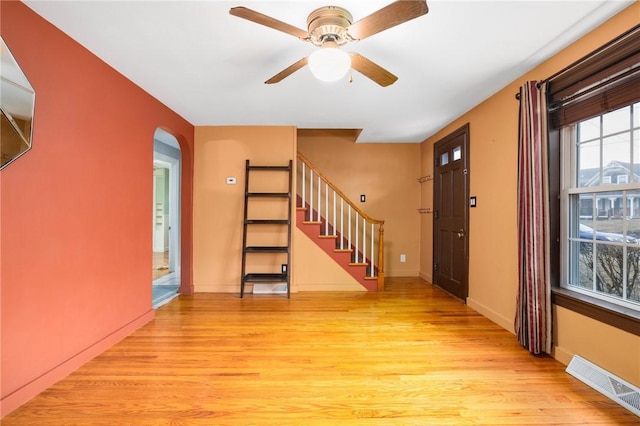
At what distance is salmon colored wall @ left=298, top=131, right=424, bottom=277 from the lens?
5098 mm

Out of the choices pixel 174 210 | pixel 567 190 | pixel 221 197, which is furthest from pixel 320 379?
pixel 174 210

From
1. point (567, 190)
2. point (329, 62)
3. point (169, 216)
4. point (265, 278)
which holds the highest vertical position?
point (329, 62)

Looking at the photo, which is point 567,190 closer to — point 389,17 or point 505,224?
point 505,224

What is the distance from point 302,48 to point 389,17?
0.89 metres

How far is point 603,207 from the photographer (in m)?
2.01

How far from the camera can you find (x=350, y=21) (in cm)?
168

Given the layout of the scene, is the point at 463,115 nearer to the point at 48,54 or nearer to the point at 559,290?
the point at 559,290

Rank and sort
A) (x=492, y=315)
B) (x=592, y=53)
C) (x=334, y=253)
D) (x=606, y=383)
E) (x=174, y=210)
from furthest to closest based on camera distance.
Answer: (x=174, y=210)
(x=334, y=253)
(x=492, y=315)
(x=592, y=53)
(x=606, y=383)

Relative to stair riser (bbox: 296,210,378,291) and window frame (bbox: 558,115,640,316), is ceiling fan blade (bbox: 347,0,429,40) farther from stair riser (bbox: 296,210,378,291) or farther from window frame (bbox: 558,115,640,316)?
stair riser (bbox: 296,210,378,291)

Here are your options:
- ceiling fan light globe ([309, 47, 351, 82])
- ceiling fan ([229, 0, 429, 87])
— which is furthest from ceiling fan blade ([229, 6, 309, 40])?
ceiling fan light globe ([309, 47, 351, 82])

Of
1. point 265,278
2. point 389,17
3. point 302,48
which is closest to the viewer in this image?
point 389,17

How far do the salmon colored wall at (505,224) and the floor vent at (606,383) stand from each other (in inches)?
1.9

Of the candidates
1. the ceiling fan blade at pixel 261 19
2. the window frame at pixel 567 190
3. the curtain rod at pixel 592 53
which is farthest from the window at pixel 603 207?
the ceiling fan blade at pixel 261 19

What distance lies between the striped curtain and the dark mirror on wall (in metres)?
3.48
